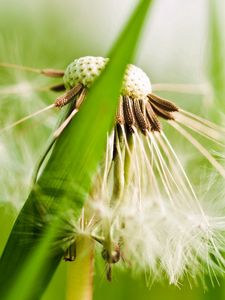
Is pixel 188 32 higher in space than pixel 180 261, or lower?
higher

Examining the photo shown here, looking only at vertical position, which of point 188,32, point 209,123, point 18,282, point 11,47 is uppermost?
point 188,32

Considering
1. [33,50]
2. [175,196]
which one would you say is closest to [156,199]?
[175,196]

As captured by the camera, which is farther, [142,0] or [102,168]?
[102,168]

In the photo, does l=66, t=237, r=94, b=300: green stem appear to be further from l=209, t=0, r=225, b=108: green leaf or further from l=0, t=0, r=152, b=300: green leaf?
l=209, t=0, r=225, b=108: green leaf

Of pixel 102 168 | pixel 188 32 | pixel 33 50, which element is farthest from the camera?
pixel 188 32

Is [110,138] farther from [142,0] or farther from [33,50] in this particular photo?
[33,50]

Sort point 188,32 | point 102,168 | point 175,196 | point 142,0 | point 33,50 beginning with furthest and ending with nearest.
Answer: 1. point 188,32
2. point 33,50
3. point 175,196
4. point 102,168
5. point 142,0

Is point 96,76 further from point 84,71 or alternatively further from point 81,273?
point 81,273

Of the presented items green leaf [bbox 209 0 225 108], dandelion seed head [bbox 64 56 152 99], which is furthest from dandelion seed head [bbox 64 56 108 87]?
green leaf [bbox 209 0 225 108]
